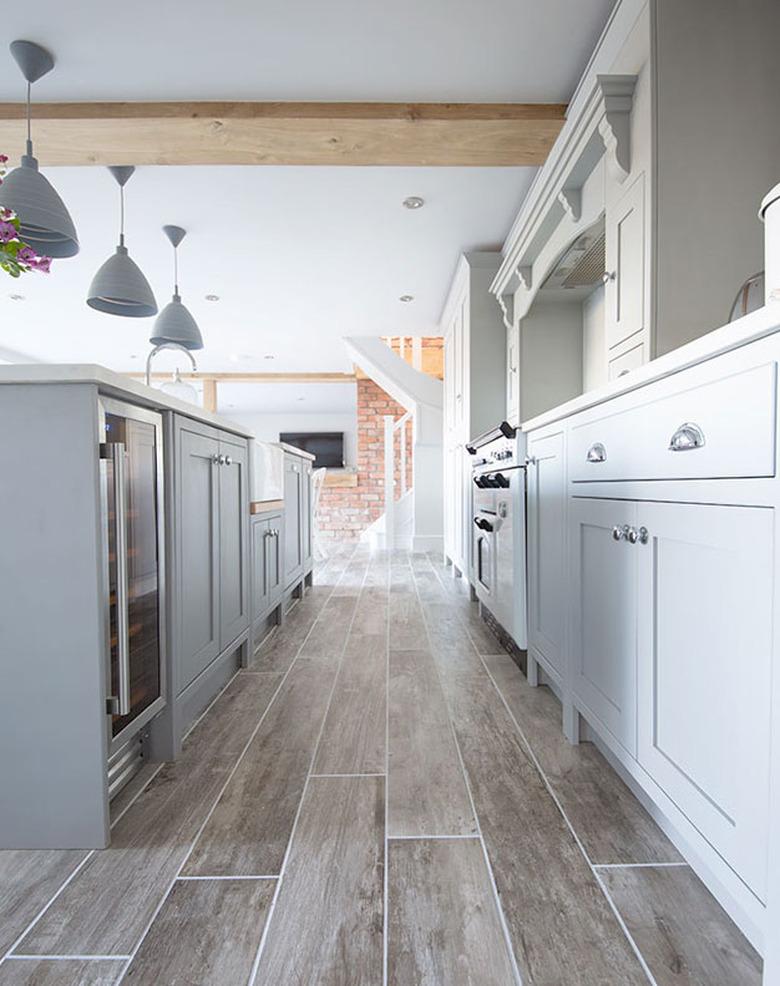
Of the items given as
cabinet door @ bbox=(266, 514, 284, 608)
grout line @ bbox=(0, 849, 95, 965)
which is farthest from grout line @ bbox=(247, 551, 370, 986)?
cabinet door @ bbox=(266, 514, 284, 608)

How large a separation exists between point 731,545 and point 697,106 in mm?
1637

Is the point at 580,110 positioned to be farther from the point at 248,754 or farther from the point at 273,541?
the point at 248,754

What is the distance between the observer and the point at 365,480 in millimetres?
9242

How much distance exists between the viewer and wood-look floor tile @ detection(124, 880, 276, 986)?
85 cm

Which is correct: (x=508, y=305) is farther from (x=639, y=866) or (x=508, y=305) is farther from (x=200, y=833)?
(x=200, y=833)

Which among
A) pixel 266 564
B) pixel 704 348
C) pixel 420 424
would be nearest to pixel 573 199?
pixel 704 348

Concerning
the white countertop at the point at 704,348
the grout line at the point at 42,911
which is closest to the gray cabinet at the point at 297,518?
the grout line at the point at 42,911

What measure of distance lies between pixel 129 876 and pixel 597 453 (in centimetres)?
131

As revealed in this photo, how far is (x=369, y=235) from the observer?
3928 mm

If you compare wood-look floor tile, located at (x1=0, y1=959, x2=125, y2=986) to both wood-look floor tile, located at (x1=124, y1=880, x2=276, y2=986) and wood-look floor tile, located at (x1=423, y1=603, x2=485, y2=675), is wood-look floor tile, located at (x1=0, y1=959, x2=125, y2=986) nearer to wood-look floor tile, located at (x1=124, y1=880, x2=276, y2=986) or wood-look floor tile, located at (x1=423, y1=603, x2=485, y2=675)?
wood-look floor tile, located at (x1=124, y1=880, x2=276, y2=986)

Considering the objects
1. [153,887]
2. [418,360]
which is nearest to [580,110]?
[153,887]

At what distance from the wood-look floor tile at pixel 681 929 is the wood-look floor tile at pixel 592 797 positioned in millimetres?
56

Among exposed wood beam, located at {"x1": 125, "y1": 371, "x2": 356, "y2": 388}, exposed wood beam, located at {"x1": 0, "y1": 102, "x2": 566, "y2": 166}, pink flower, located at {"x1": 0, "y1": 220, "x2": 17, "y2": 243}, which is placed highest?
exposed wood beam, located at {"x1": 0, "y1": 102, "x2": 566, "y2": 166}

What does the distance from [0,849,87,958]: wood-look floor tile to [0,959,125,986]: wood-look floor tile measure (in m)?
0.05
